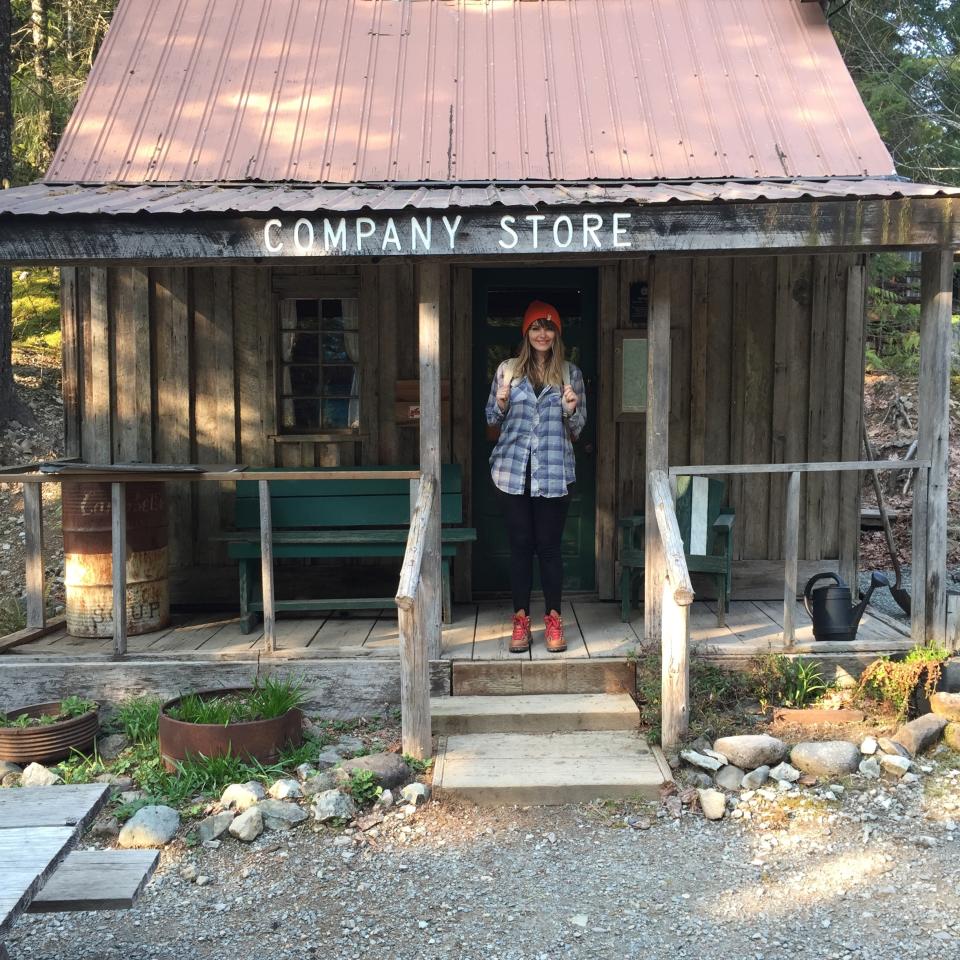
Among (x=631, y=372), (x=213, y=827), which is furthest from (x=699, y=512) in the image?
(x=213, y=827)

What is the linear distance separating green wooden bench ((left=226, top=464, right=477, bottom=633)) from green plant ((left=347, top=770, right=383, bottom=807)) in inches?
71.5

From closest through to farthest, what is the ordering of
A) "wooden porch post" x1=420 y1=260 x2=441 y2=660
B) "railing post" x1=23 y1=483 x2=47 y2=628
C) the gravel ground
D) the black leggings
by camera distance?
the gravel ground < "wooden porch post" x1=420 y1=260 x2=441 y2=660 < the black leggings < "railing post" x1=23 y1=483 x2=47 y2=628

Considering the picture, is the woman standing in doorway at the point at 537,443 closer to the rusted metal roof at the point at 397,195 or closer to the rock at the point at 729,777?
the rusted metal roof at the point at 397,195

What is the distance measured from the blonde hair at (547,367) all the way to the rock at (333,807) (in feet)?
8.51

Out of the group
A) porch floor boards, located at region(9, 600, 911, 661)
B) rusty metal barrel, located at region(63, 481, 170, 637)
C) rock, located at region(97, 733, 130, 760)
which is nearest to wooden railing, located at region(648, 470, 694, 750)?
porch floor boards, located at region(9, 600, 911, 661)

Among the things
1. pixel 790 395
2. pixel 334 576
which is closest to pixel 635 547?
pixel 790 395

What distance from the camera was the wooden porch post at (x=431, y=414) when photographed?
18.8ft

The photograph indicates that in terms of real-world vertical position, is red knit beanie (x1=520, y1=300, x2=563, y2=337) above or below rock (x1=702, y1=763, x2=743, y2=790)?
above

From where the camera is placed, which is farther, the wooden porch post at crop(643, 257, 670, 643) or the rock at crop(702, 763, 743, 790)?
the wooden porch post at crop(643, 257, 670, 643)

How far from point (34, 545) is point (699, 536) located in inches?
165

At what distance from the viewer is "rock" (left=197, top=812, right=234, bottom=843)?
455 cm

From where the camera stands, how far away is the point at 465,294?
23.8ft

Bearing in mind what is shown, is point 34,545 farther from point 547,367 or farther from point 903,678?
point 903,678

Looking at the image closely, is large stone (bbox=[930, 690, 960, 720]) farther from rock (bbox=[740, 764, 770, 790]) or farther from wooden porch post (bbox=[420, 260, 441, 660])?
wooden porch post (bbox=[420, 260, 441, 660])
